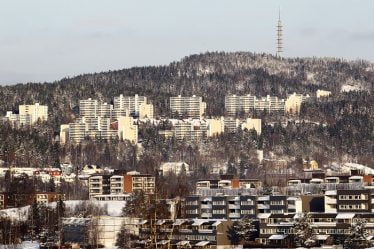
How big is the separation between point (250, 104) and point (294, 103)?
18.7ft

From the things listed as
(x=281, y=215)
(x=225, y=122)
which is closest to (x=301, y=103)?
(x=225, y=122)

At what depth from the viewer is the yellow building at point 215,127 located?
132 m

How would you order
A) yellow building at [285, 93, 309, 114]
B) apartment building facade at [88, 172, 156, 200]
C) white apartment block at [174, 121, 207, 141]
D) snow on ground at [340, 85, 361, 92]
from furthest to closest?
1. snow on ground at [340, 85, 361, 92]
2. yellow building at [285, 93, 309, 114]
3. white apartment block at [174, 121, 207, 141]
4. apartment building facade at [88, 172, 156, 200]

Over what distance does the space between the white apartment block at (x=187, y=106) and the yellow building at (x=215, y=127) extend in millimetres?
5786

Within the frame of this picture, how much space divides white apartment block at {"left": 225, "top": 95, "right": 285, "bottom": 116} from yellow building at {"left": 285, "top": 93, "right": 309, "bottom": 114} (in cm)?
98

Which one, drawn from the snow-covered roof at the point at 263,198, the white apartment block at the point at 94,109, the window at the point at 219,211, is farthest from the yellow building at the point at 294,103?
the snow-covered roof at the point at 263,198

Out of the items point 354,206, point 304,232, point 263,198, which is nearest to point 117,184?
point 263,198

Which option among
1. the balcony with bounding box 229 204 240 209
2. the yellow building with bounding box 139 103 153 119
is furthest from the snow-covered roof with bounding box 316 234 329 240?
the yellow building with bounding box 139 103 153 119

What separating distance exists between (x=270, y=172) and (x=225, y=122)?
27.4m

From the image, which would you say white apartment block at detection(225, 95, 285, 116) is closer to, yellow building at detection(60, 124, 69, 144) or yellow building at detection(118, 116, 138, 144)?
yellow building at detection(118, 116, 138, 144)

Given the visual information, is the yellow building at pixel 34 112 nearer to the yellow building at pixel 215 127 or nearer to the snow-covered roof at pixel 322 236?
the yellow building at pixel 215 127

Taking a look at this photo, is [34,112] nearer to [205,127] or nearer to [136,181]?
[205,127]

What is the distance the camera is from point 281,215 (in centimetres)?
5816

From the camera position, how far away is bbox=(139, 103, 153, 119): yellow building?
138m
